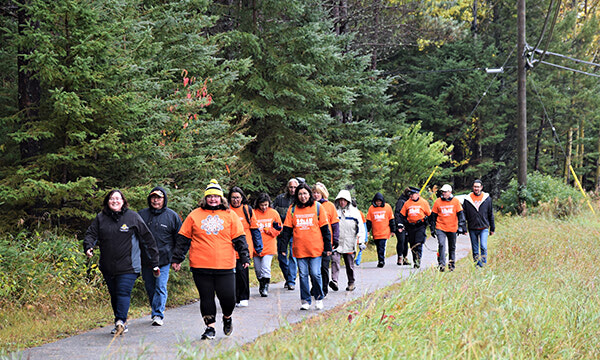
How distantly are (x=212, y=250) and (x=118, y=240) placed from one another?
4.22 feet

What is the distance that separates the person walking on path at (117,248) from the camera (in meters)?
7.71

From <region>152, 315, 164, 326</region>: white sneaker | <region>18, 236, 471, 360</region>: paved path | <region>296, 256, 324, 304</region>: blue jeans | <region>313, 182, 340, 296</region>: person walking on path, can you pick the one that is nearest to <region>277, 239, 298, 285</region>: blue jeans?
<region>18, 236, 471, 360</region>: paved path

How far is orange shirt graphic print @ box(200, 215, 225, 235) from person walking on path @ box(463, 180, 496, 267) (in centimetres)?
768

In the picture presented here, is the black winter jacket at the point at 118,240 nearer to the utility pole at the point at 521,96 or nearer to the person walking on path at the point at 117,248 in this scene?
the person walking on path at the point at 117,248

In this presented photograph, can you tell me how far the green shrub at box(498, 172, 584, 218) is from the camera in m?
24.3

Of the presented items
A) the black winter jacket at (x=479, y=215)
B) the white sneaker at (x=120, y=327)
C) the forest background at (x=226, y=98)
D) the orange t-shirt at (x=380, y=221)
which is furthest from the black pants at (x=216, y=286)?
the orange t-shirt at (x=380, y=221)

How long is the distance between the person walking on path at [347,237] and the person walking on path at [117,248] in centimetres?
421

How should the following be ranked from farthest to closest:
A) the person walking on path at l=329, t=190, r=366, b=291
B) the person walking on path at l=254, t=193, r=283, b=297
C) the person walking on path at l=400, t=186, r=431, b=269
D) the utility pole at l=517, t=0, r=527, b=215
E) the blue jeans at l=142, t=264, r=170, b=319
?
1. the utility pole at l=517, t=0, r=527, b=215
2. the person walking on path at l=400, t=186, r=431, b=269
3. the person walking on path at l=329, t=190, r=366, b=291
4. the person walking on path at l=254, t=193, r=283, b=297
5. the blue jeans at l=142, t=264, r=170, b=319

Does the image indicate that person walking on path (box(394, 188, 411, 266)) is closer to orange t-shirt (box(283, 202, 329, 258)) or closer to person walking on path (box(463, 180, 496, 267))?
person walking on path (box(463, 180, 496, 267))

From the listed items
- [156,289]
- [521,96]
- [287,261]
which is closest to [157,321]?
[156,289]

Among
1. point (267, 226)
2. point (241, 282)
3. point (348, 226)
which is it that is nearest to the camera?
point (241, 282)

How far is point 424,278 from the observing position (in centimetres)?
914

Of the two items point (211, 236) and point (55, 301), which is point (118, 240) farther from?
point (55, 301)

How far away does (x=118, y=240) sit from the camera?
7781mm
